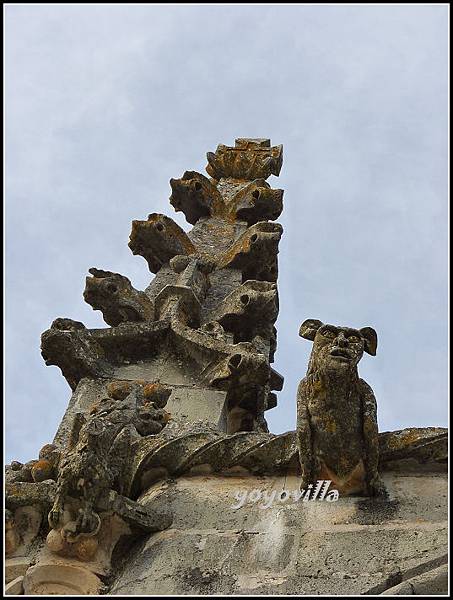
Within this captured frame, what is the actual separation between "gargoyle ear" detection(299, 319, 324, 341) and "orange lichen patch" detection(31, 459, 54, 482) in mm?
1336

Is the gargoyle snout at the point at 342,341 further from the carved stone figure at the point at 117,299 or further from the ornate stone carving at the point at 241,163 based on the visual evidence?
the ornate stone carving at the point at 241,163

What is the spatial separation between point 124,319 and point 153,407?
2222 millimetres

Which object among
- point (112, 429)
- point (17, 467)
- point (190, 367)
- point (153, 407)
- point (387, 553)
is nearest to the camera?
point (387, 553)

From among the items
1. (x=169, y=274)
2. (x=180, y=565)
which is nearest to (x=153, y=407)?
(x=180, y=565)

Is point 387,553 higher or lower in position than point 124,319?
lower

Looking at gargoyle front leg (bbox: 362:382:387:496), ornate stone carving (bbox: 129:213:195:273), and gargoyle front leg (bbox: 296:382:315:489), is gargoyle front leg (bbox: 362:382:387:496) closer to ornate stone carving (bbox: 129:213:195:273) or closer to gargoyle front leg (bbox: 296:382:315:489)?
gargoyle front leg (bbox: 296:382:315:489)

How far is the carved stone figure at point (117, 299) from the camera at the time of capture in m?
7.47

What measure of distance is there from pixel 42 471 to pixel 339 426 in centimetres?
143

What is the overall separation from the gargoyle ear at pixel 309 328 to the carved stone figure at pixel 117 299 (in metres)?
2.80

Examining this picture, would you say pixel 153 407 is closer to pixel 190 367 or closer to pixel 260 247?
pixel 190 367

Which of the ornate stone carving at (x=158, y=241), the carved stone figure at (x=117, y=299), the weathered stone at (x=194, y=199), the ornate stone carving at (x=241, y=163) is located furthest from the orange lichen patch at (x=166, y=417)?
the ornate stone carving at (x=241, y=163)

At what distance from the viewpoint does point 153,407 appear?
5305 mm

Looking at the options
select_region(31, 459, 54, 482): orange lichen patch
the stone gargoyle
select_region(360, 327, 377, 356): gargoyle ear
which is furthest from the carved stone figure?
select_region(360, 327, 377, 356): gargoyle ear

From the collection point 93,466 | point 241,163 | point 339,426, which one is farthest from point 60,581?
point 241,163
